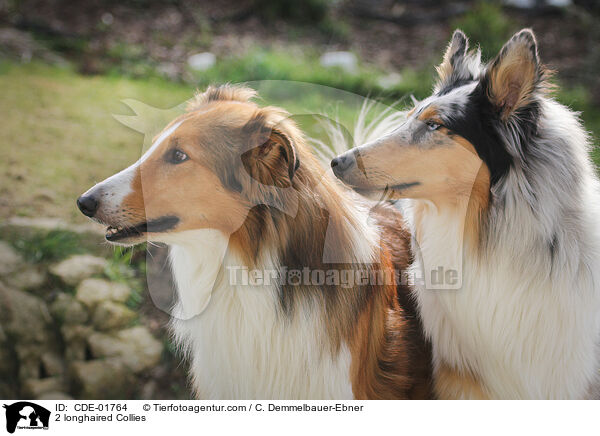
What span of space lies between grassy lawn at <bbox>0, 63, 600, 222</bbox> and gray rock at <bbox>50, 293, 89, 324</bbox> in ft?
1.44

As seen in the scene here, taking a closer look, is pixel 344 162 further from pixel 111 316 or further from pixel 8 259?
pixel 8 259

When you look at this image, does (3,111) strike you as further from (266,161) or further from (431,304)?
(431,304)

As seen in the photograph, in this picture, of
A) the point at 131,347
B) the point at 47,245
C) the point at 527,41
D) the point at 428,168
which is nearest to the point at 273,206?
the point at 428,168

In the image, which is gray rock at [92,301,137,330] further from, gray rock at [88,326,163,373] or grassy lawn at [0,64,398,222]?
grassy lawn at [0,64,398,222]

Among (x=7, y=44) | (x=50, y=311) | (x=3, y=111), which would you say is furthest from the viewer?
(x=7, y=44)

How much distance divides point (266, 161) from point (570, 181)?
3.00ft

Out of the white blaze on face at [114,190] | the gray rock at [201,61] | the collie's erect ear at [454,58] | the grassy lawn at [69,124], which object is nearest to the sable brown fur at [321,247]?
the white blaze on face at [114,190]

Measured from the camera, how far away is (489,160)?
1.55 metres

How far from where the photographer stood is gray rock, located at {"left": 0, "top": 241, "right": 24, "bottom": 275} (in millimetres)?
2244

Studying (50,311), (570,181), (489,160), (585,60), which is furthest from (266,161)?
(585,60)

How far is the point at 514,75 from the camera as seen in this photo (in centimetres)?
147

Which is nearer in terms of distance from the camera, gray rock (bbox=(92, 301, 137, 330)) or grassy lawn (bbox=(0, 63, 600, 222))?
gray rock (bbox=(92, 301, 137, 330))
